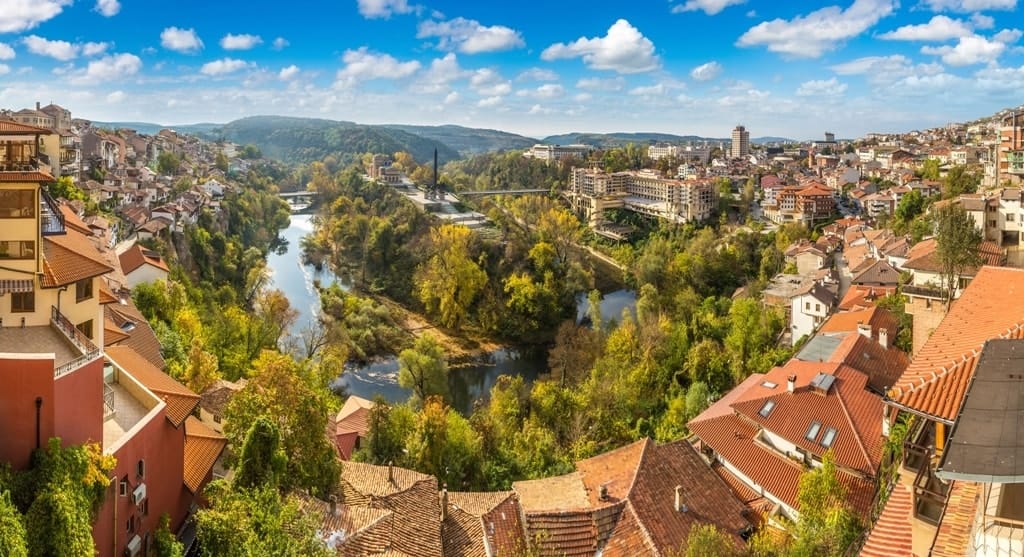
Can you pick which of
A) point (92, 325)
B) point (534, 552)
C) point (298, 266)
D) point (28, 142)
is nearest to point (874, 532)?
point (534, 552)

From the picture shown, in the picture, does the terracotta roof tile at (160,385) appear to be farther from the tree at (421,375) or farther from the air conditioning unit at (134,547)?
the tree at (421,375)

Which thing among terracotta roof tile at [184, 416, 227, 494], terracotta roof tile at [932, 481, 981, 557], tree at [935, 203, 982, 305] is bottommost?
terracotta roof tile at [184, 416, 227, 494]

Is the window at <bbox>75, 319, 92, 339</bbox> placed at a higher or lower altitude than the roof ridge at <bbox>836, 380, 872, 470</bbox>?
higher

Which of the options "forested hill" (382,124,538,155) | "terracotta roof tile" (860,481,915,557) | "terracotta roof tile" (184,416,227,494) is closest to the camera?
"terracotta roof tile" (860,481,915,557)

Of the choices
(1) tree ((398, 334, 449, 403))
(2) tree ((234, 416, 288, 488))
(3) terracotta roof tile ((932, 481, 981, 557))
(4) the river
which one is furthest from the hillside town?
(4) the river

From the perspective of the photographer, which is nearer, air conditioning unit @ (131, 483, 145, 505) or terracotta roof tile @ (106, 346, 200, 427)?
→ air conditioning unit @ (131, 483, 145, 505)

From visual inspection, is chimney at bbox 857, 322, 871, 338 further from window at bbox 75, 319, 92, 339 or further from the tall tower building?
the tall tower building

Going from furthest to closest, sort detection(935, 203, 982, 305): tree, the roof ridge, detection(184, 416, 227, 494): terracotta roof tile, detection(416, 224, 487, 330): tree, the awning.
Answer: detection(416, 224, 487, 330): tree, detection(935, 203, 982, 305): tree, the roof ridge, detection(184, 416, 227, 494): terracotta roof tile, the awning

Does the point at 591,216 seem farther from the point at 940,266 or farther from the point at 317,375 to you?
the point at 317,375
